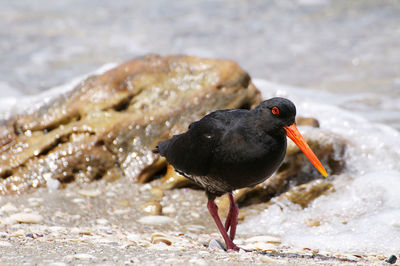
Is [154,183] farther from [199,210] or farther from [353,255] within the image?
[353,255]

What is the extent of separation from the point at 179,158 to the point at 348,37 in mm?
10777

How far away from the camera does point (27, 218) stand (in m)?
A: 4.22

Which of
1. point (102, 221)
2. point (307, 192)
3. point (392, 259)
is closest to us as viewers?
point (392, 259)

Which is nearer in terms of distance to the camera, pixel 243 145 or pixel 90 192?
pixel 243 145

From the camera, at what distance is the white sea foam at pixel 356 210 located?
4215 millimetres

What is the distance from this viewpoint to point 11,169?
5055 millimetres

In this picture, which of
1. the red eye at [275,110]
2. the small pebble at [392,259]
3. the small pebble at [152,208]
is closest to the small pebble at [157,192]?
the small pebble at [152,208]

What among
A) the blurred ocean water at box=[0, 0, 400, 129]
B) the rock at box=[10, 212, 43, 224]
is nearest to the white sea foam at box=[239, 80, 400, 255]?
the rock at box=[10, 212, 43, 224]

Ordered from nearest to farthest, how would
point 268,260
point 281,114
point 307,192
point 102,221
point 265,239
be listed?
point 268,260
point 281,114
point 265,239
point 102,221
point 307,192

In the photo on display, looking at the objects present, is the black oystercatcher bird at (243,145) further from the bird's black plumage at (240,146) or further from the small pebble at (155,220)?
the small pebble at (155,220)

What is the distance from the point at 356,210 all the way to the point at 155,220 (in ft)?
6.22

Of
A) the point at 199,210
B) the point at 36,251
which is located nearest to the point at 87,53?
the point at 199,210

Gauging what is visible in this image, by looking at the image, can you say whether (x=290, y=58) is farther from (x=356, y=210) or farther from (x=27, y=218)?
(x=27, y=218)

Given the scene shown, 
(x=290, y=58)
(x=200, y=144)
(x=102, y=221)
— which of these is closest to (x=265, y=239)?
(x=200, y=144)
